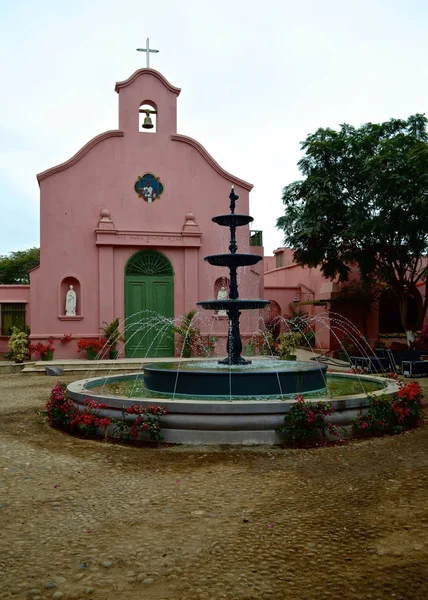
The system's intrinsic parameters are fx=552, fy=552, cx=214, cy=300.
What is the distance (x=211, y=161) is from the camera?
20047 mm

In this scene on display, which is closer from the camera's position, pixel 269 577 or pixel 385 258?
pixel 269 577

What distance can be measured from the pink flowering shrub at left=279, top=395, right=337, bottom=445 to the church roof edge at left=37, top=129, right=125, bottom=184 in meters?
14.4

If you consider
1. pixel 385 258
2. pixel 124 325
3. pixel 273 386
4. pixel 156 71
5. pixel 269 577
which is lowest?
pixel 269 577

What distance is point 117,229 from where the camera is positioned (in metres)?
19.0

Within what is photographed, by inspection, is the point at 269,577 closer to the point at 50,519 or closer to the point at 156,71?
the point at 50,519

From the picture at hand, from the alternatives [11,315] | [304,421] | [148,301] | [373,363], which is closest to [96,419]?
[304,421]

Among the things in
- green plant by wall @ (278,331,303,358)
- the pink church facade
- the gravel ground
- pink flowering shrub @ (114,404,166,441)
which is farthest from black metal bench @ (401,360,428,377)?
pink flowering shrub @ (114,404,166,441)

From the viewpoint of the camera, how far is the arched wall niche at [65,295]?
60.8ft

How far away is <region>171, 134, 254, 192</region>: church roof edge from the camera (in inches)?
778

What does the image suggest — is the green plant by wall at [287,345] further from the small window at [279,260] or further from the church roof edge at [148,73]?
the small window at [279,260]

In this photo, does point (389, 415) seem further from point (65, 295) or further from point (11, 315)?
point (11, 315)

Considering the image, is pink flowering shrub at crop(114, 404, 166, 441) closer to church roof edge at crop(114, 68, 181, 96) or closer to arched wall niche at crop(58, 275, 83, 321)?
arched wall niche at crop(58, 275, 83, 321)

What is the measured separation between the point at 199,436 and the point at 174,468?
1.06m

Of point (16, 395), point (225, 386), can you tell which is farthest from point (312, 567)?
point (16, 395)
